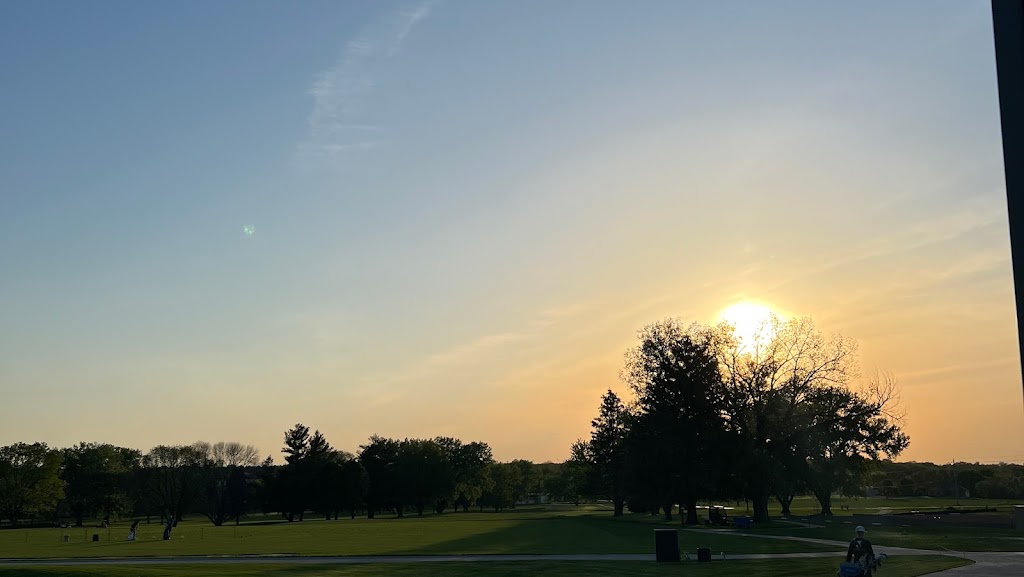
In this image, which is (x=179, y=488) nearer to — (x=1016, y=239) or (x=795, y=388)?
(x=795, y=388)

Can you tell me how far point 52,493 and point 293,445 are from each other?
35.5 m

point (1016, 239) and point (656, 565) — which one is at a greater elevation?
point (1016, 239)

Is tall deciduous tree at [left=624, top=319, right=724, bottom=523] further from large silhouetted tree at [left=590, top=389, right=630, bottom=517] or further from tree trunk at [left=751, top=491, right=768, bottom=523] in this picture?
large silhouetted tree at [left=590, top=389, right=630, bottom=517]

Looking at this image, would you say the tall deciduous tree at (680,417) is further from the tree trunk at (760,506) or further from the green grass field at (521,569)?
the green grass field at (521,569)

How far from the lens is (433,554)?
4397cm

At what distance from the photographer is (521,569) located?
35.0m

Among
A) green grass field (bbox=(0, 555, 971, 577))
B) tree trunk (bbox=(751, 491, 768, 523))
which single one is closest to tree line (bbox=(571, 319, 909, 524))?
tree trunk (bbox=(751, 491, 768, 523))

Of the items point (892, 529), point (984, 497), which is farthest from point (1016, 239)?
point (984, 497)

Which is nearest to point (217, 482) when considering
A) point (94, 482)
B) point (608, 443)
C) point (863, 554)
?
point (94, 482)

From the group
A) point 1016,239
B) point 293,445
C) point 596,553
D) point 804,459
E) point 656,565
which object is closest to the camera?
point 1016,239

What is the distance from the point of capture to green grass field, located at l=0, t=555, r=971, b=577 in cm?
3284

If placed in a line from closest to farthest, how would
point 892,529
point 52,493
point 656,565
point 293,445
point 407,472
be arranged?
point 656,565, point 892,529, point 52,493, point 293,445, point 407,472

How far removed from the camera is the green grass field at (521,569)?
1293 inches

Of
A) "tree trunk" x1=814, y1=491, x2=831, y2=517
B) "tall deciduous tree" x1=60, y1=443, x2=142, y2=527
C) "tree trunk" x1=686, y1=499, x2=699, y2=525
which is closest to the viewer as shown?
"tree trunk" x1=814, y1=491, x2=831, y2=517
